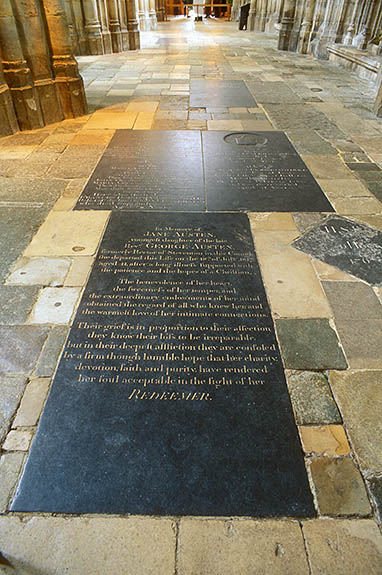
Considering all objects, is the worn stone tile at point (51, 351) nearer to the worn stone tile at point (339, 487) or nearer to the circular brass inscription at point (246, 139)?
the worn stone tile at point (339, 487)

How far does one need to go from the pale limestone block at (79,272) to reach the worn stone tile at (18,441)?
3.76 ft

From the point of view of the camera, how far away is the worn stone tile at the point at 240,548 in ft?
4.63

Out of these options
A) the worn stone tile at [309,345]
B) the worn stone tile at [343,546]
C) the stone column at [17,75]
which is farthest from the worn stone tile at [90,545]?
the stone column at [17,75]

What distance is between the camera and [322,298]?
264 cm

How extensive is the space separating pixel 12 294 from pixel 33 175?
2.25 m

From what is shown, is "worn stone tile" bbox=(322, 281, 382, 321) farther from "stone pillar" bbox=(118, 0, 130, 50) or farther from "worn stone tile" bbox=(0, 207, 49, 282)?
"stone pillar" bbox=(118, 0, 130, 50)

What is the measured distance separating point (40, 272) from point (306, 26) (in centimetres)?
1304

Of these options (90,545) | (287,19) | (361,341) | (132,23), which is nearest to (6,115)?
(361,341)

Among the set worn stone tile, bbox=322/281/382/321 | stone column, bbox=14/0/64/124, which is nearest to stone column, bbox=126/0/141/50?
stone column, bbox=14/0/64/124

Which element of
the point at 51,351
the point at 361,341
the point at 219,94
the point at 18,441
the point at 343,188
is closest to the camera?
the point at 18,441

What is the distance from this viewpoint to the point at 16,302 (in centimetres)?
259

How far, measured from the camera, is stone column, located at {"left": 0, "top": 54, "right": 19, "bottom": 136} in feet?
16.9

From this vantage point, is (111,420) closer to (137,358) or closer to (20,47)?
(137,358)

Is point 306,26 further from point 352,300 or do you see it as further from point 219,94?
point 352,300
